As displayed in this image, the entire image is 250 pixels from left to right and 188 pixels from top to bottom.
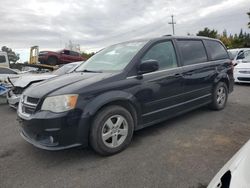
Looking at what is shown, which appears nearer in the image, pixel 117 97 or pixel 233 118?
pixel 117 97

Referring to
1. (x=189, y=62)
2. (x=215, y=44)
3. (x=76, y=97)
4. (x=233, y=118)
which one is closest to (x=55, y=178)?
(x=76, y=97)

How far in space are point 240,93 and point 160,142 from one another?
16.6 feet

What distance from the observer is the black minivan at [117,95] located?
3.20 m

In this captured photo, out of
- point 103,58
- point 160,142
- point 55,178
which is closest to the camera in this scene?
point 55,178

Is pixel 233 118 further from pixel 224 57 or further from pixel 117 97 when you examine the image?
pixel 117 97

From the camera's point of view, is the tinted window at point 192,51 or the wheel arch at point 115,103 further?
the tinted window at point 192,51

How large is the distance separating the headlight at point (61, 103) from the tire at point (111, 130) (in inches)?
15.3

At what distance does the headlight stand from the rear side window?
11.6ft

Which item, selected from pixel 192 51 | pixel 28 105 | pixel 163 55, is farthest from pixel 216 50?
pixel 28 105

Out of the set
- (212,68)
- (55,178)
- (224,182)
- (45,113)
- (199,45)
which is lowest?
(55,178)

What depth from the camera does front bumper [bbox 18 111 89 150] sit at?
10.3 ft

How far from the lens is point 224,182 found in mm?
1533

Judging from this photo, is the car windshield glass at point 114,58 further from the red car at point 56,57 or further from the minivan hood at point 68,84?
the red car at point 56,57

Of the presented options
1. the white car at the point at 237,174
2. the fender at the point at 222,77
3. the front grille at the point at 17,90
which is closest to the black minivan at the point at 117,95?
the fender at the point at 222,77
